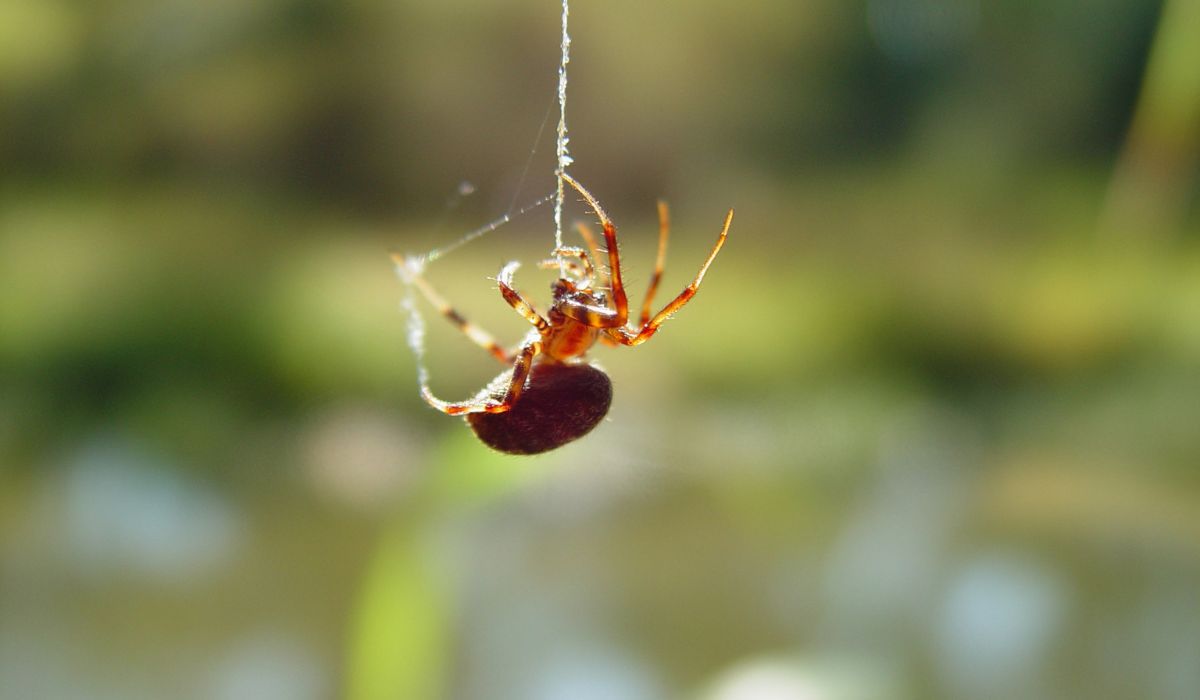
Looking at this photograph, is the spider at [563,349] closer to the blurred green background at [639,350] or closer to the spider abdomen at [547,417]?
the spider abdomen at [547,417]

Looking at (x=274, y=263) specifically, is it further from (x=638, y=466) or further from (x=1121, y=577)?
(x=1121, y=577)

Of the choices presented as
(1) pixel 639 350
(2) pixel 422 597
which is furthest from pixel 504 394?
(1) pixel 639 350

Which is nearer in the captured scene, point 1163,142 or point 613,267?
point 613,267

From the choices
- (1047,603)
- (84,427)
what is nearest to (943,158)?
(1047,603)

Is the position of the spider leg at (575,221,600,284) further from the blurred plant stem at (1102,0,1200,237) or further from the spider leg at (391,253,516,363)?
the blurred plant stem at (1102,0,1200,237)

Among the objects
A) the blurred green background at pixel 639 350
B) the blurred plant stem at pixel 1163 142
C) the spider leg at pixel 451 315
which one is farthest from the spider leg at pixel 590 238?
the blurred plant stem at pixel 1163 142

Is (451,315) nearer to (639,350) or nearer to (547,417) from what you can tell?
(547,417)

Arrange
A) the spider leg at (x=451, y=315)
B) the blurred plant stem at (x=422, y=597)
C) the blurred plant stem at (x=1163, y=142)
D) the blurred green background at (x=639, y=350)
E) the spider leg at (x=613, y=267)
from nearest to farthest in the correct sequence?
the spider leg at (x=613, y=267), the spider leg at (x=451, y=315), the blurred plant stem at (x=422, y=597), the blurred plant stem at (x=1163, y=142), the blurred green background at (x=639, y=350)
